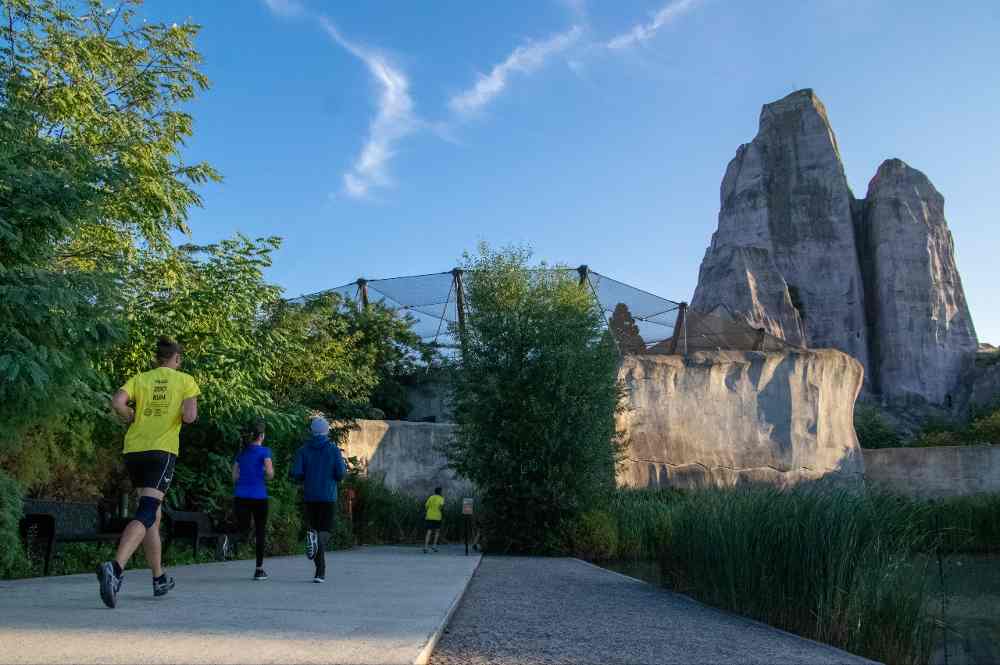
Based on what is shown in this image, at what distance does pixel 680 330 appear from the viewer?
3186 cm

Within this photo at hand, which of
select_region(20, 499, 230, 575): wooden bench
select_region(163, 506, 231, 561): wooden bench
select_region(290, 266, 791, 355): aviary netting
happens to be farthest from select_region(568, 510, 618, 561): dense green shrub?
select_region(290, 266, 791, 355): aviary netting

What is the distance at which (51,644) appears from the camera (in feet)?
13.8

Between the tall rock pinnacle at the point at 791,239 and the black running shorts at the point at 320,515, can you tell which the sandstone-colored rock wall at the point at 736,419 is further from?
the tall rock pinnacle at the point at 791,239

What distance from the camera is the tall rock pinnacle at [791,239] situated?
6656cm

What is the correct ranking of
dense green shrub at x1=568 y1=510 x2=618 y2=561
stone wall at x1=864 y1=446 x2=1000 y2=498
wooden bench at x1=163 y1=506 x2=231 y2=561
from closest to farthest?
wooden bench at x1=163 y1=506 x2=231 y2=561 < dense green shrub at x1=568 y1=510 x2=618 y2=561 < stone wall at x1=864 y1=446 x2=1000 y2=498

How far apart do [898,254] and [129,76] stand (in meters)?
67.9

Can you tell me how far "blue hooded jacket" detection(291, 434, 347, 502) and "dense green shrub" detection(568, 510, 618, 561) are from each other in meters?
9.69

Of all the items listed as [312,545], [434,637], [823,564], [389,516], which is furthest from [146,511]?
[389,516]

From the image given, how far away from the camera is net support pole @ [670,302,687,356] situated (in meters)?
31.5

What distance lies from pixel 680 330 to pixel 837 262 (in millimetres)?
44516

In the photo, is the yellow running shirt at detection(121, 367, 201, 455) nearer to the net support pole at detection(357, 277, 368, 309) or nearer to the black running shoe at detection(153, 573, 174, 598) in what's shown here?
the black running shoe at detection(153, 573, 174, 598)

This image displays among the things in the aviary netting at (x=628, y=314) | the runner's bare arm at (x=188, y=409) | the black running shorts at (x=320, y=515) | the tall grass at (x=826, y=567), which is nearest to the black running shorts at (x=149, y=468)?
the runner's bare arm at (x=188, y=409)

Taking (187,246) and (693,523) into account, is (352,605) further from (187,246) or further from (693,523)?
(187,246)

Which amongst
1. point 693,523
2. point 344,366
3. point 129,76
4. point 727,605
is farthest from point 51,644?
point 344,366
